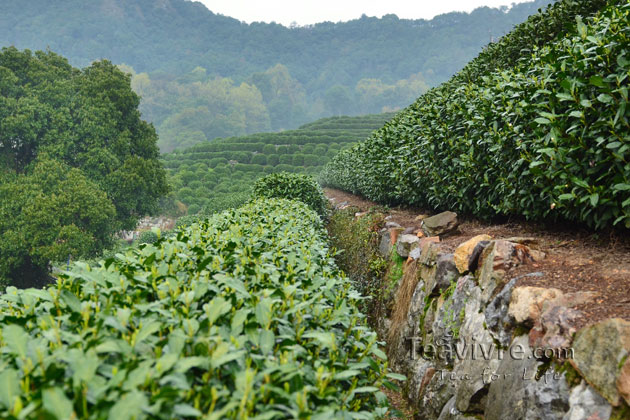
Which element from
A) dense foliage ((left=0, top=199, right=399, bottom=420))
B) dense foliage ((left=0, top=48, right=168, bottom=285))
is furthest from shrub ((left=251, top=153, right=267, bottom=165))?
dense foliage ((left=0, top=199, right=399, bottom=420))

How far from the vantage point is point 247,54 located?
153750 millimetres

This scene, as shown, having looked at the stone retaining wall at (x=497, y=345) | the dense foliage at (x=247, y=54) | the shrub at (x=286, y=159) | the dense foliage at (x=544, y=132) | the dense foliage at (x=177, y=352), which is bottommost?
the shrub at (x=286, y=159)

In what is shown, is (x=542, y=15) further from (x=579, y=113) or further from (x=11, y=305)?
(x=11, y=305)

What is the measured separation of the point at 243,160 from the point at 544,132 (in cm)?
4446

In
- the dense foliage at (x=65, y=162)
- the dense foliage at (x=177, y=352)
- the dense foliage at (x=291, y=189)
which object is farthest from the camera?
the dense foliage at (x=65, y=162)

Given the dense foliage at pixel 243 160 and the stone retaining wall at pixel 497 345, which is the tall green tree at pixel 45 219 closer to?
the stone retaining wall at pixel 497 345

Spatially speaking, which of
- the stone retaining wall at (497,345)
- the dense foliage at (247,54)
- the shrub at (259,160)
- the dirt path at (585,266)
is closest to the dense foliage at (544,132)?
the dirt path at (585,266)

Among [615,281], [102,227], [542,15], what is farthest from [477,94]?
[102,227]

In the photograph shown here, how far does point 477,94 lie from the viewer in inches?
205

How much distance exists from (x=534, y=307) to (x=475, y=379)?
0.80 meters

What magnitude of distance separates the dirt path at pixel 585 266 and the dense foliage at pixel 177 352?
1.48 m

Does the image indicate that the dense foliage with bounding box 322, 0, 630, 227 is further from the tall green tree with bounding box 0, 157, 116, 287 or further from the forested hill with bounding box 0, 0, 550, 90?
the forested hill with bounding box 0, 0, 550, 90

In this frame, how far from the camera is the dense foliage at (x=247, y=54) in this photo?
102250 mm

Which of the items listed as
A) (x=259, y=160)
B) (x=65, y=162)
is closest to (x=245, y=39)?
(x=259, y=160)
